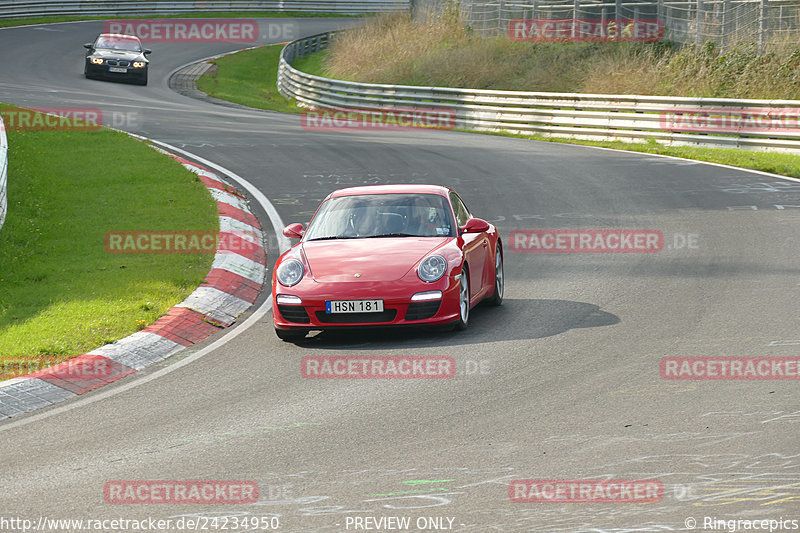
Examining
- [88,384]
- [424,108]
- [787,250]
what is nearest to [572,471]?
[88,384]

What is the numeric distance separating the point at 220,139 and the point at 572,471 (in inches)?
753

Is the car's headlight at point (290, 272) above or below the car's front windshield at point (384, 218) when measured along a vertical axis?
below

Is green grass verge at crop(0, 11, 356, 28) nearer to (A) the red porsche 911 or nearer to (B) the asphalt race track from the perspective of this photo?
(B) the asphalt race track

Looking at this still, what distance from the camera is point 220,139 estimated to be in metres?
24.3

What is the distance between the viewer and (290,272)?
10.4 metres

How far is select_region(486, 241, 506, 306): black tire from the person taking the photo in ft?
37.5

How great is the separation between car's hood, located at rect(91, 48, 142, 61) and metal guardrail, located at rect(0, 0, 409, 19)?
1969cm

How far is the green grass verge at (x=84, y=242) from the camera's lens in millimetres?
10461

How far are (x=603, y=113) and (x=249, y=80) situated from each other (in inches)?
844

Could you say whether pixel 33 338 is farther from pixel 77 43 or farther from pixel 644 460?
pixel 77 43

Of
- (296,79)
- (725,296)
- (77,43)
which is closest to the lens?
(725,296)

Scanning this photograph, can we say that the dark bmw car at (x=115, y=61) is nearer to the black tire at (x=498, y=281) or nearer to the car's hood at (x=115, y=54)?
the car's hood at (x=115, y=54)
